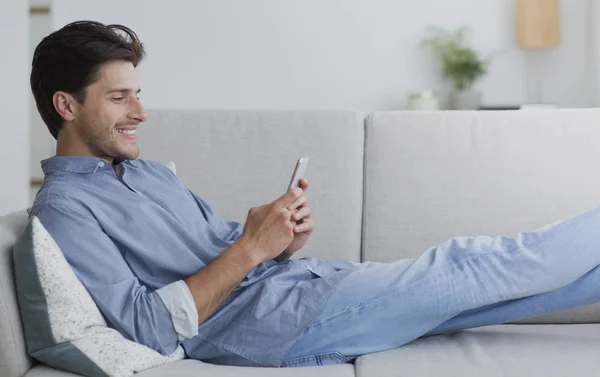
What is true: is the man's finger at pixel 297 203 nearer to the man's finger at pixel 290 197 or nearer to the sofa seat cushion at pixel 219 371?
the man's finger at pixel 290 197

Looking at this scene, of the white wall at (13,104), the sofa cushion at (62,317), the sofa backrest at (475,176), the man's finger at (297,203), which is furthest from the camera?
the white wall at (13,104)

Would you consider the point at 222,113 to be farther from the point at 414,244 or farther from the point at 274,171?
the point at 414,244

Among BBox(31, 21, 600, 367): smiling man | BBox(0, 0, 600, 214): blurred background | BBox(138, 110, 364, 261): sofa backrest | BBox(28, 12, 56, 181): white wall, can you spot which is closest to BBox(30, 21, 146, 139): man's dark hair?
BBox(31, 21, 600, 367): smiling man

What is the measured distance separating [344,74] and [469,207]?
3219mm

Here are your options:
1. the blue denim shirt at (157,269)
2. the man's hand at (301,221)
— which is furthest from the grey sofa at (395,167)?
the blue denim shirt at (157,269)

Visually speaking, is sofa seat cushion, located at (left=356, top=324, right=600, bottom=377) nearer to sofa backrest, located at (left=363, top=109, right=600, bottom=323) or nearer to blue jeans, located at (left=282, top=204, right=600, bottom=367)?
blue jeans, located at (left=282, top=204, right=600, bottom=367)

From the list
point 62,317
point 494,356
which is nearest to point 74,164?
point 62,317

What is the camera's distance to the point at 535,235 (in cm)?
191

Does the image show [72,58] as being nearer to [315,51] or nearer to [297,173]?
[297,173]

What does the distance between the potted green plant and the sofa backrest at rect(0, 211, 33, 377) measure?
388 centimetres

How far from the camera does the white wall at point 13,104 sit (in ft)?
11.8

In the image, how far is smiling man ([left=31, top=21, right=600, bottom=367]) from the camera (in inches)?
68.9

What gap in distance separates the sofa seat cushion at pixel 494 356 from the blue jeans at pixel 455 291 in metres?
0.06

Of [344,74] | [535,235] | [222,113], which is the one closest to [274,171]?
[222,113]
